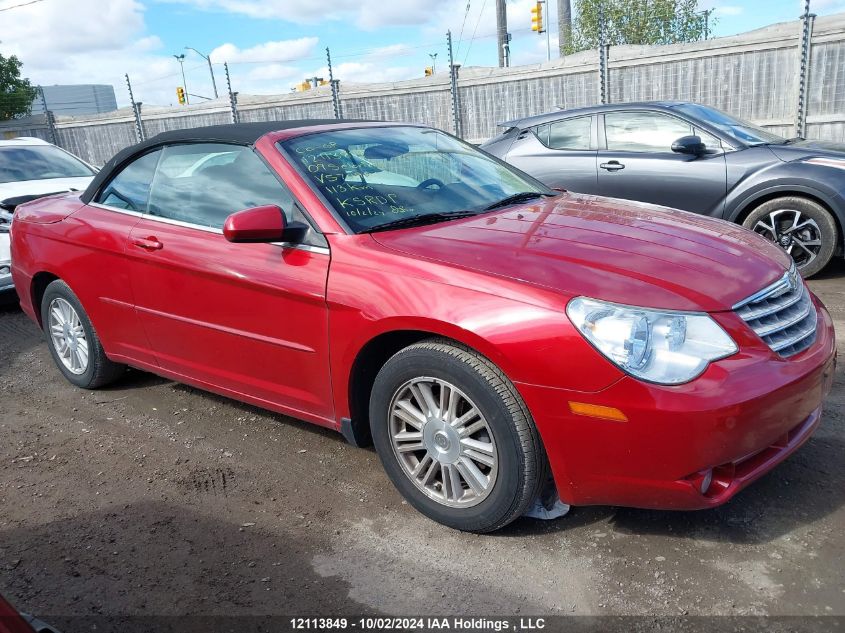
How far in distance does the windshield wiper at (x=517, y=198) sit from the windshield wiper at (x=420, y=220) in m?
0.19

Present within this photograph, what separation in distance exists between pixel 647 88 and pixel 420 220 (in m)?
12.1

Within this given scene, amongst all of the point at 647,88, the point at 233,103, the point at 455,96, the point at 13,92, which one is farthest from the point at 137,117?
the point at 13,92

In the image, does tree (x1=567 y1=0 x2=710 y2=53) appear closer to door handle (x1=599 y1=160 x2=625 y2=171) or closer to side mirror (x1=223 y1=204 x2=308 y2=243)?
door handle (x1=599 y1=160 x2=625 y2=171)

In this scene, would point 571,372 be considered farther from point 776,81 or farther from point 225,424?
point 776,81

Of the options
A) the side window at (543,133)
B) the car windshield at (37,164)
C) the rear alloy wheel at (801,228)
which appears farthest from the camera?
the car windshield at (37,164)

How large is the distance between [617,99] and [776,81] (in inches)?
112

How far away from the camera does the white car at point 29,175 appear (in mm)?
6840

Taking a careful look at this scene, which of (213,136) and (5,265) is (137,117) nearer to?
(5,265)

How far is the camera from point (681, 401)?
2.26m

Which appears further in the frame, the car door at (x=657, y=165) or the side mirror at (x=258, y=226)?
the car door at (x=657, y=165)

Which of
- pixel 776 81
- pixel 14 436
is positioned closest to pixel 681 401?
pixel 14 436

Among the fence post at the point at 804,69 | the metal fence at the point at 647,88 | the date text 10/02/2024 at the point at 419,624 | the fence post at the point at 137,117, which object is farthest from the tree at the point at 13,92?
the date text 10/02/2024 at the point at 419,624

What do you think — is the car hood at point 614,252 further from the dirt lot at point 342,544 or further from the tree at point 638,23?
the tree at point 638,23

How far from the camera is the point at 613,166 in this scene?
684 centimetres
